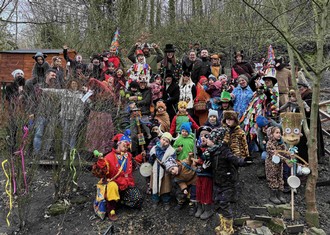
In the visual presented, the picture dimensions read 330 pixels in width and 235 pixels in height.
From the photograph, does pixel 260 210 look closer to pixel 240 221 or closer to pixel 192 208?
pixel 240 221

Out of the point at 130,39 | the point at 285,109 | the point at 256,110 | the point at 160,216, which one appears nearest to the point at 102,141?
the point at 160,216

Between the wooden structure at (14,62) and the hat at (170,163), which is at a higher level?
the wooden structure at (14,62)

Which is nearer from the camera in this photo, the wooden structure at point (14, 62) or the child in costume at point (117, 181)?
the child in costume at point (117, 181)

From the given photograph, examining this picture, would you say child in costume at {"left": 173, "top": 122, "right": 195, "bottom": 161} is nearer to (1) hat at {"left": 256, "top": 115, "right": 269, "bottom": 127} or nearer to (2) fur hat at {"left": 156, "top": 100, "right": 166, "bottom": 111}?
(2) fur hat at {"left": 156, "top": 100, "right": 166, "bottom": 111}

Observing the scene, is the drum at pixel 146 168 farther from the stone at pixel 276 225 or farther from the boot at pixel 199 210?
the stone at pixel 276 225

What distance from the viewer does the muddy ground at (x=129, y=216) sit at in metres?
4.93

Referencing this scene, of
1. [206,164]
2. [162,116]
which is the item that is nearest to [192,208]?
[206,164]

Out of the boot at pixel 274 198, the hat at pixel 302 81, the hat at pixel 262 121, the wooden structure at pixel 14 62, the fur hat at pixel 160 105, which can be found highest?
the wooden structure at pixel 14 62

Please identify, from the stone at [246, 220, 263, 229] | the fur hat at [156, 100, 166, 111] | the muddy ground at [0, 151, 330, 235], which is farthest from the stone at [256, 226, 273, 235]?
the fur hat at [156, 100, 166, 111]

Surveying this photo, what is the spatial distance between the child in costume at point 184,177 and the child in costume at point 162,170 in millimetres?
132

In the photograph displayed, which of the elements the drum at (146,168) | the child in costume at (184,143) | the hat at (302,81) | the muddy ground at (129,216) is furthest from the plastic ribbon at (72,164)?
the hat at (302,81)

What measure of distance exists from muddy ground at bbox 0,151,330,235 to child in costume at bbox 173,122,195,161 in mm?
862

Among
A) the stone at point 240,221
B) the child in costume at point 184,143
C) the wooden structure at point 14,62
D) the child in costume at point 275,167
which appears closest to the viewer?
the stone at point 240,221

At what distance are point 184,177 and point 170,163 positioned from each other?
0.34 meters
